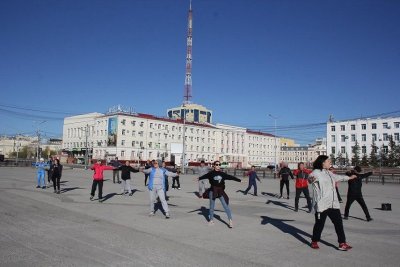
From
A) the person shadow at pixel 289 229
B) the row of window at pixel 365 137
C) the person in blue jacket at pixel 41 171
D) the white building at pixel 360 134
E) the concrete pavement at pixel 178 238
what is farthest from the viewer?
the white building at pixel 360 134

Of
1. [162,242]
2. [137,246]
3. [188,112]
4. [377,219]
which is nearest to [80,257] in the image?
[137,246]

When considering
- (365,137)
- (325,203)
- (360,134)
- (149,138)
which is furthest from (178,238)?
(360,134)

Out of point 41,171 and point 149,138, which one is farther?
point 149,138

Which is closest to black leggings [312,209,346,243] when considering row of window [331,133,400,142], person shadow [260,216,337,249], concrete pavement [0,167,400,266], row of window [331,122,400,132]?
concrete pavement [0,167,400,266]

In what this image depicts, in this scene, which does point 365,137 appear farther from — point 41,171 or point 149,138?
point 41,171

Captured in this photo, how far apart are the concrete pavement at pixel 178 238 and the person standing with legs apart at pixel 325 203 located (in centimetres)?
31

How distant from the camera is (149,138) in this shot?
103750mm

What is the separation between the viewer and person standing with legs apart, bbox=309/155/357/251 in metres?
7.15

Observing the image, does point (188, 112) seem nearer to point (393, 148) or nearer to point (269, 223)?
point (393, 148)

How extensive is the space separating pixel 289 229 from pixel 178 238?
314 centimetres

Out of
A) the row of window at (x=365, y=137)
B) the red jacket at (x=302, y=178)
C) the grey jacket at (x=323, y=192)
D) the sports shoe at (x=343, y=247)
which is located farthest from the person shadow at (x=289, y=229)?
the row of window at (x=365, y=137)

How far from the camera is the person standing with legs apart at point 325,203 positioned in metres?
7.15

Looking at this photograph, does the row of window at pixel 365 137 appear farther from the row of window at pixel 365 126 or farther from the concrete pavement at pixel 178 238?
the concrete pavement at pixel 178 238

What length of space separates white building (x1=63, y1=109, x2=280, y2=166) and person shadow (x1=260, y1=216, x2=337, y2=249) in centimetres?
6514
